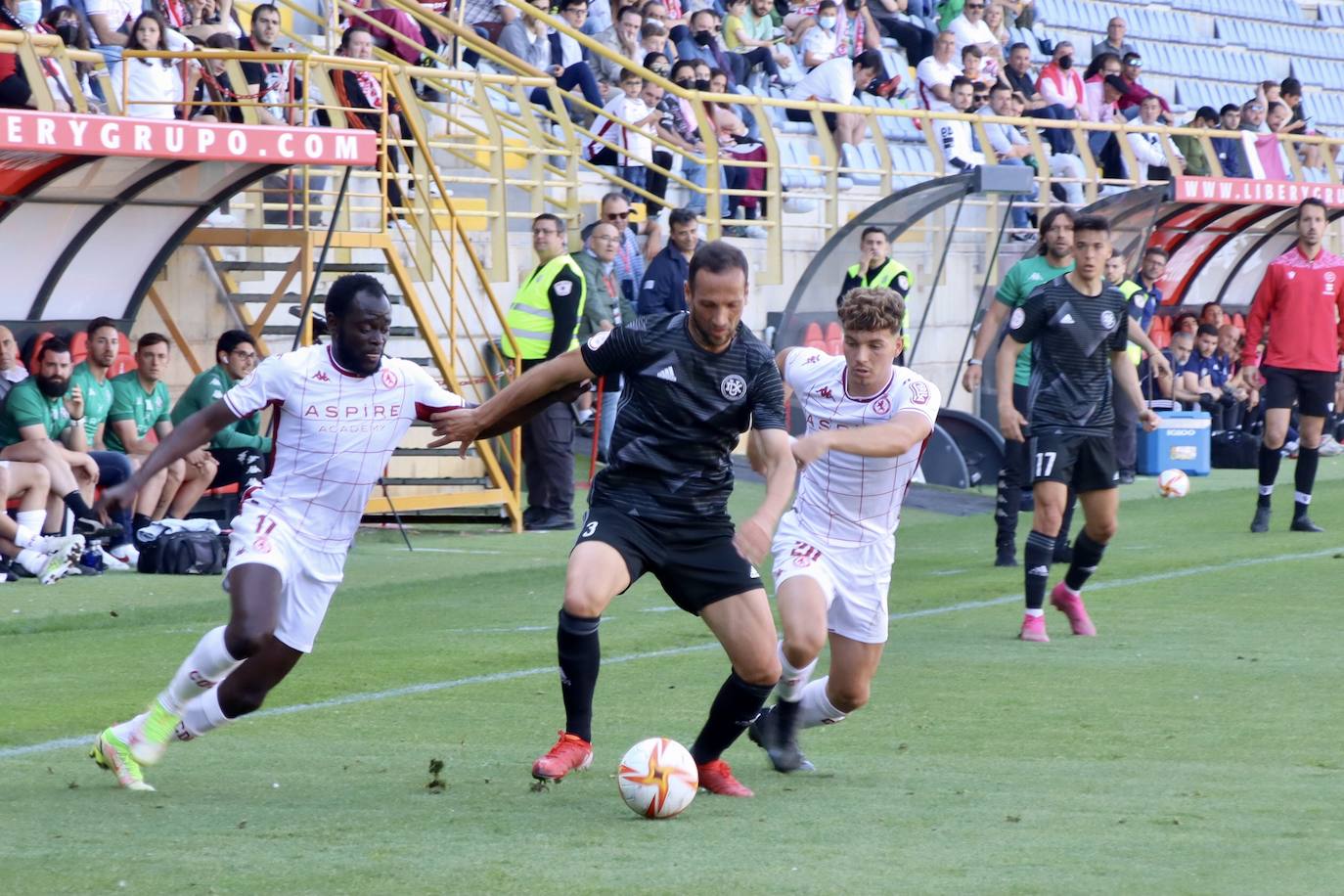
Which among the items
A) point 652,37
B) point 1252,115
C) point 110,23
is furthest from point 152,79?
point 1252,115

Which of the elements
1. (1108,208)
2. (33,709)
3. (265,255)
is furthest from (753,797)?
(1108,208)

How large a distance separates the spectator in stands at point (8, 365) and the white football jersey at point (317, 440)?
23.2 ft

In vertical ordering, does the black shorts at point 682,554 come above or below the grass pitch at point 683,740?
above

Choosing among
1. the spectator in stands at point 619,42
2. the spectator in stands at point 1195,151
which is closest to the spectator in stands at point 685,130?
the spectator in stands at point 619,42

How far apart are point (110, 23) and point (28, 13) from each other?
3.09ft

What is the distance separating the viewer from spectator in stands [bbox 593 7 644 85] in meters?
21.8

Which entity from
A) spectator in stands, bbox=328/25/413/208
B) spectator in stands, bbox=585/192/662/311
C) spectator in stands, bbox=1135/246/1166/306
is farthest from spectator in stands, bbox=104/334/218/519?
spectator in stands, bbox=1135/246/1166/306

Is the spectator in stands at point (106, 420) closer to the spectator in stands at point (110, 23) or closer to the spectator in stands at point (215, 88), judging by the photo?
the spectator in stands at point (215, 88)

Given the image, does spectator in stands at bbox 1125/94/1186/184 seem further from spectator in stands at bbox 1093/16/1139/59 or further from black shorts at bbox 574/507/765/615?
black shorts at bbox 574/507/765/615

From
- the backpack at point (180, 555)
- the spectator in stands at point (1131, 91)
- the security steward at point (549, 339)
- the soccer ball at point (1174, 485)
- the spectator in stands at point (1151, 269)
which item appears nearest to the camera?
the backpack at point (180, 555)

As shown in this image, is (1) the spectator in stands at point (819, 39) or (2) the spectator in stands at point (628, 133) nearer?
(2) the spectator in stands at point (628, 133)

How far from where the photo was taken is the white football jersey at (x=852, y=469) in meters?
7.00

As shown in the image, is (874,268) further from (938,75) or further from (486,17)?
(938,75)

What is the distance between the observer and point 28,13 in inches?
610
